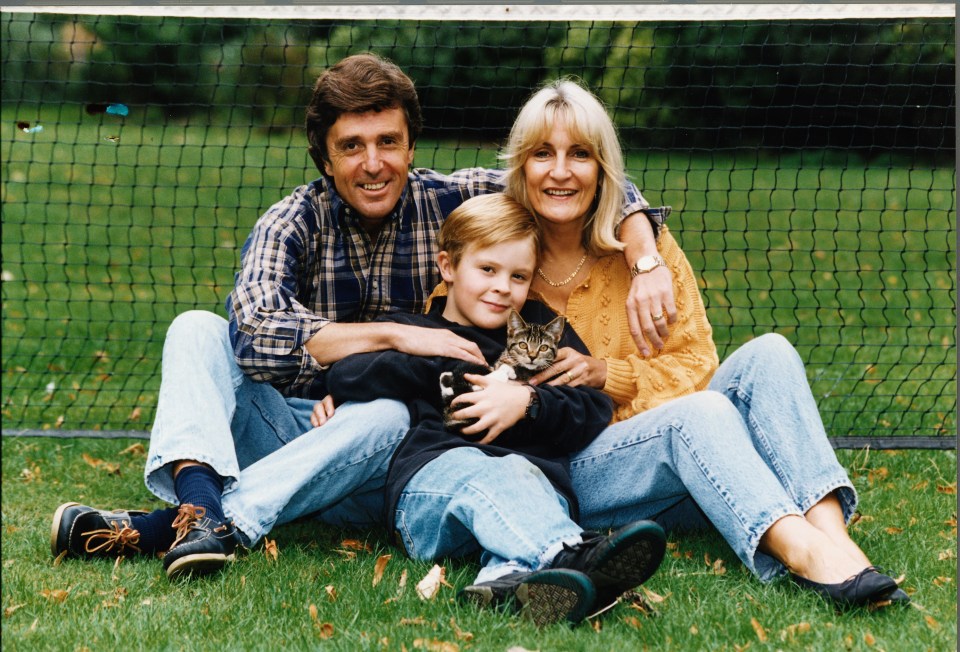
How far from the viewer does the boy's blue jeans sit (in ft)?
10.2

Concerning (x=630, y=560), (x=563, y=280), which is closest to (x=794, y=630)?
(x=630, y=560)

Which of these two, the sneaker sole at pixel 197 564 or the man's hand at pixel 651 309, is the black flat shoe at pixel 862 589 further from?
the sneaker sole at pixel 197 564

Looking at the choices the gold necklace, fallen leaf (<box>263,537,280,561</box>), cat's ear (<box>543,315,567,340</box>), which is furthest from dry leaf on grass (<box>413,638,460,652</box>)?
the gold necklace

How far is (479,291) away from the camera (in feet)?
12.0

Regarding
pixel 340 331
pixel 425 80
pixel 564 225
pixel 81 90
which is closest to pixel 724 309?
pixel 425 80

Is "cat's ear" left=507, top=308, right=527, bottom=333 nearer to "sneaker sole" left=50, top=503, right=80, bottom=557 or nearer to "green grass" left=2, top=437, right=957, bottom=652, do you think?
"green grass" left=2, top=437, right=957, bottom=652

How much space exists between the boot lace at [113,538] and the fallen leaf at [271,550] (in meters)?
0.40

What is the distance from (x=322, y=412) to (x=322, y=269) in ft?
1.94

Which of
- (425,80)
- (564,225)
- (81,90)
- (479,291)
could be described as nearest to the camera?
(479,291)

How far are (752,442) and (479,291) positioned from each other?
1020 mm

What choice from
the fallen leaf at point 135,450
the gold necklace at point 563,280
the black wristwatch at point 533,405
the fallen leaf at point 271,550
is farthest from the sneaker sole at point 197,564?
the fallen leaf at point 135,450

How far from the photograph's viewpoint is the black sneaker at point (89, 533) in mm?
3494

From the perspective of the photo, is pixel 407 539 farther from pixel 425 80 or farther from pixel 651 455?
pixel 425 80

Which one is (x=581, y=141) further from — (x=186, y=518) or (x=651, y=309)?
(x=186, y=518)
